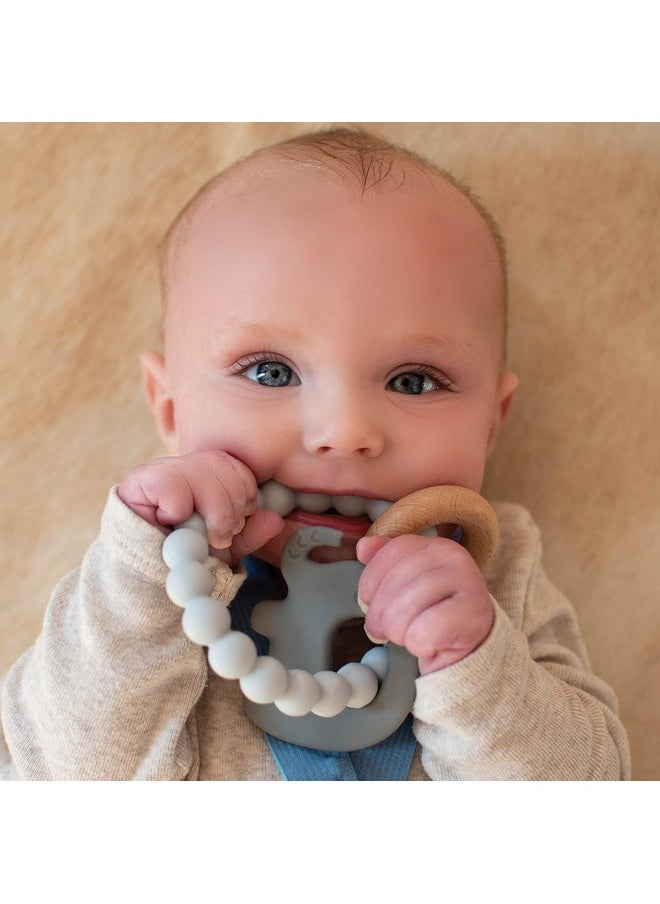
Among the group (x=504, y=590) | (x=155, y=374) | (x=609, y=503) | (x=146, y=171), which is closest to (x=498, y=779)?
(x=504, y=590)

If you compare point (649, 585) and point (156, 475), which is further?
point (649, 585)

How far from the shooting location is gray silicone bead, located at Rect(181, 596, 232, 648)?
88 cm

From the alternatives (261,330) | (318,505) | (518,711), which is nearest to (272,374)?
(261,330)

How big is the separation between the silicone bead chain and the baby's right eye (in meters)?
0.20

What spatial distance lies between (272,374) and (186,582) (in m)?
0.29

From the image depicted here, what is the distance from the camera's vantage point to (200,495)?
0.98m

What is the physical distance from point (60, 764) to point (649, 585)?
854 mm

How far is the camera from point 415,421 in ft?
3.52

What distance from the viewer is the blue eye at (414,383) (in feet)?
3.62

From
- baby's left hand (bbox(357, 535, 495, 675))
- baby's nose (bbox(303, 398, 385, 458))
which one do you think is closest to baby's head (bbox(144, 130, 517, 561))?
baby's nose (bbox(303, 398, 385, 458))

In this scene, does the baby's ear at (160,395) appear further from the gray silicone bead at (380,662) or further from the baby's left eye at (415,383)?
the gray silicone bead at (380,662)

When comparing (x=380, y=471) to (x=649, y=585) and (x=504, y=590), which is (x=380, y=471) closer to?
(x=504, y=590)

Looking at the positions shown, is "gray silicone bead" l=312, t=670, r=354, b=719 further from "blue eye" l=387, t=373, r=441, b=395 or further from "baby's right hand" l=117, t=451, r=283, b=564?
"blue eye" l=387, t=373, r=441, b=395

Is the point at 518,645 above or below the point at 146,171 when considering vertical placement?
below
